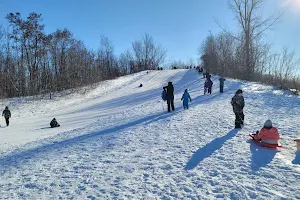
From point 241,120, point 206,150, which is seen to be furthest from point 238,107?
point 206,150

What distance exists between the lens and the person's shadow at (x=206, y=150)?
22.6 feet

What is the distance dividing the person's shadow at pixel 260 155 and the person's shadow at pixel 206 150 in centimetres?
105

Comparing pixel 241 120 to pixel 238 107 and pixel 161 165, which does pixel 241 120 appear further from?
pixel 161 165

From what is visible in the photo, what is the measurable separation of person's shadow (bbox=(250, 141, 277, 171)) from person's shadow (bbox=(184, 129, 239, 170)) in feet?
3.46

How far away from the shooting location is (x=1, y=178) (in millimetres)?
6828

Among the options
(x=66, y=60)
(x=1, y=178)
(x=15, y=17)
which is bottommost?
(x=1, y=178)

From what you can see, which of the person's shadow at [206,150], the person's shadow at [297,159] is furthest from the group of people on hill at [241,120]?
the person's shadow at [206,150]

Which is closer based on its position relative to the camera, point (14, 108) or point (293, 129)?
point (293, 129)

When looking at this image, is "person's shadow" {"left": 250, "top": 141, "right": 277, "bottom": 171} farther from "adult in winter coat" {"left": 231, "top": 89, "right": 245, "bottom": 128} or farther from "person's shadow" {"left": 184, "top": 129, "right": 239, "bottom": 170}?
"adult in winter coat" {"left": 231, "top": 89, "right": 245, "bottom": 128}

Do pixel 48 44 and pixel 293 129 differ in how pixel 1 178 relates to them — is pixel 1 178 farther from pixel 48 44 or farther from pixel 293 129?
pixel 48 44

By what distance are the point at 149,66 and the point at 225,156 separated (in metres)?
89.6

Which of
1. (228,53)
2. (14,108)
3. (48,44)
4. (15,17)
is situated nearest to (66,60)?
(48,44)

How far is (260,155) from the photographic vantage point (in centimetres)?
733

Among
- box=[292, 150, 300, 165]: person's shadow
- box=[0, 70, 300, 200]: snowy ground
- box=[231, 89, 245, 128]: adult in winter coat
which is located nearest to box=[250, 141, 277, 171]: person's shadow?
box=[0, 70, 300, 200]: snowy ground
